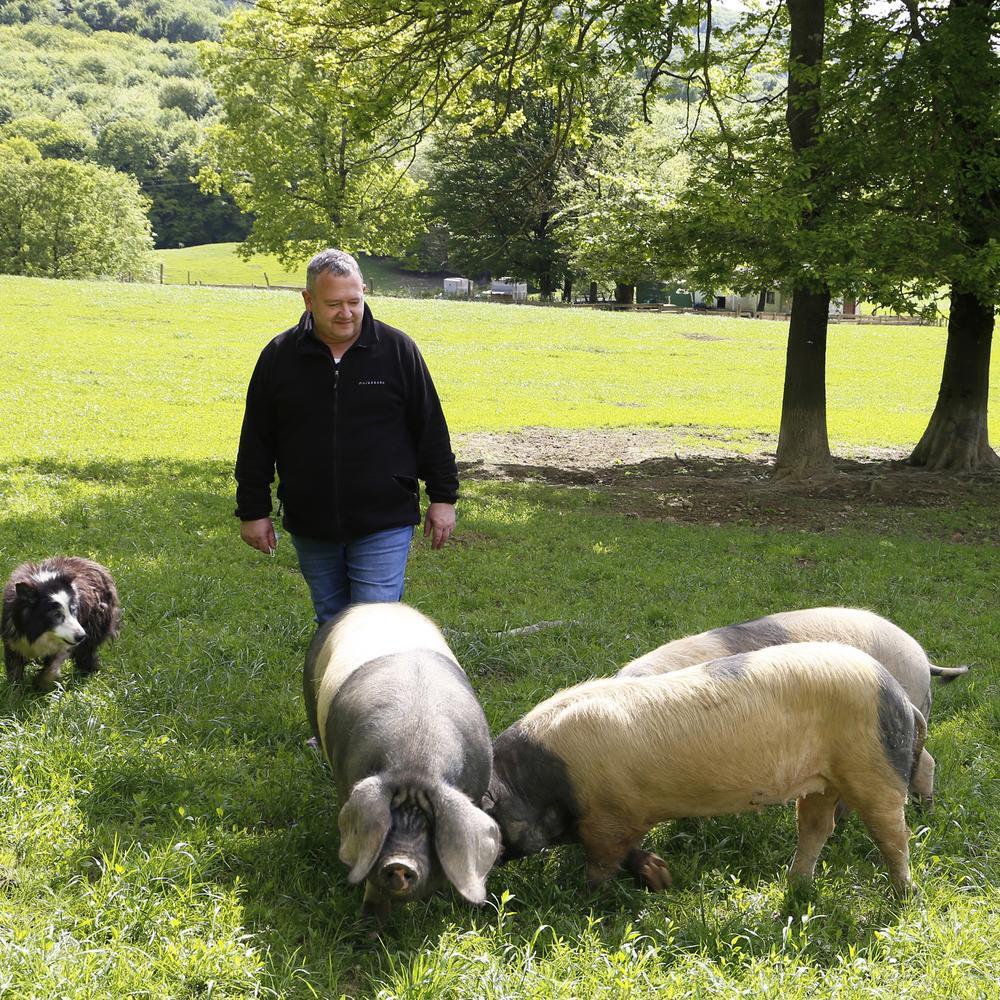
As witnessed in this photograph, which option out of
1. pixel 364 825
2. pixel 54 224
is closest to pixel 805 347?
pixel 364 825

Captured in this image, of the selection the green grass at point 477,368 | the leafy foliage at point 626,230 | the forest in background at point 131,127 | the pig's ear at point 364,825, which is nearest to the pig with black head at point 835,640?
the pig's ear at point 364,825

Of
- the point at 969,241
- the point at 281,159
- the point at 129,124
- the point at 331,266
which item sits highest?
the point at 129,124

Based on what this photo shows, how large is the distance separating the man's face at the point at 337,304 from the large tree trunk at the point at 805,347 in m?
9.33

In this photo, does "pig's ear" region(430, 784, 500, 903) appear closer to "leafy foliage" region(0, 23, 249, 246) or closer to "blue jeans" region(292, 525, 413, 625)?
"blue jeans" region(292, 525, 413, 625)

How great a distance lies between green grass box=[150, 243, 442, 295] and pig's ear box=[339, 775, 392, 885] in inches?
2715

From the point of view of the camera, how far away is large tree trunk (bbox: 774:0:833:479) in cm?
1268

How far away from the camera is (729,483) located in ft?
45.9

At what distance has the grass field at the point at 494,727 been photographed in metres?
3.34

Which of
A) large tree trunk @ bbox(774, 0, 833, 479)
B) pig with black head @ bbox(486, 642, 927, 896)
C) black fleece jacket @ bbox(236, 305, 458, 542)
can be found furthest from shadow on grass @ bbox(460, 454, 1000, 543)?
pig with black head @ bbox(486, 642, 927, 896)

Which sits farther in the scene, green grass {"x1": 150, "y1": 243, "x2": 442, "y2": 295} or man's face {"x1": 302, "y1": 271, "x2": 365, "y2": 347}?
green grass {"x1": 150, "y1": 243, "x2": 442, "y2": 295}

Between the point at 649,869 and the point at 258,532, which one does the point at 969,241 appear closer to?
the point at 258,532

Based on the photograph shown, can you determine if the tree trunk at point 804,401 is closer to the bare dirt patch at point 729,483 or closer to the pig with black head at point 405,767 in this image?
the bare dirt patch at point 729,483

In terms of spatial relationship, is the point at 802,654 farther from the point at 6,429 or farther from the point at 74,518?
the point at 6,429

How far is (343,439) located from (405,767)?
5.94 ft
